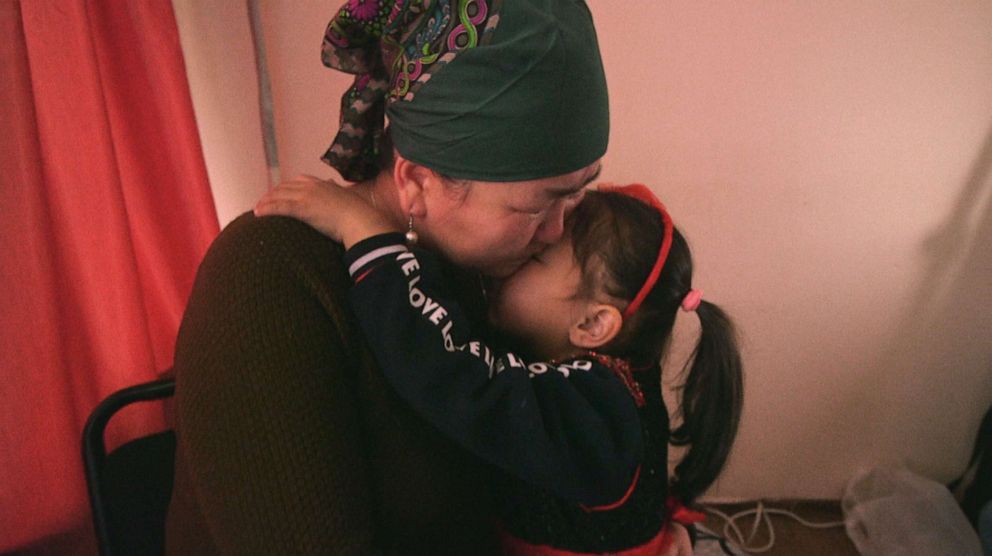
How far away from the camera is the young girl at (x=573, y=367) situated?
72cm

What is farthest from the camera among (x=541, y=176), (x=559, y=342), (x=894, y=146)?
(x=894, y=146)

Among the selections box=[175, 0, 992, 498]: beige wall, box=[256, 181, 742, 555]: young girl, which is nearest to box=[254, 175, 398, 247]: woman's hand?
box=[256, 181, 742, 555]: young girl

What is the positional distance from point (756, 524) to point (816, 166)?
1378 mm

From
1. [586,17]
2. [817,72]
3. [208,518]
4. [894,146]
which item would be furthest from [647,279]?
[894,146]

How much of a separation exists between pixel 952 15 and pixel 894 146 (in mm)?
362

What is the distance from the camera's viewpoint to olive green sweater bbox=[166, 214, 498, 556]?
0.64m

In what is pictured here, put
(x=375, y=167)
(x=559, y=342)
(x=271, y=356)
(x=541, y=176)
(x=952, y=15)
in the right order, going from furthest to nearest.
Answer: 1. (x=952, y=15)
2. (x=559, y=342)
3. (x=375, y=167)
4. (x=541, y=176)
5. (x=271, y=356)

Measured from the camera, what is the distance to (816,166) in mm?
1697

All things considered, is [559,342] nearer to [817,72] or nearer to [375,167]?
[375,167]

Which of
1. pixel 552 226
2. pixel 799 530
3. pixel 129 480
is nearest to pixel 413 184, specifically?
pixel 552 226

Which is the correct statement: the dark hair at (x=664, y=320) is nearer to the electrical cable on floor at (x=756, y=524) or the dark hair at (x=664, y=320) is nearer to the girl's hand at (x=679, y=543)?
the girl's hand at (x=679, y=543)

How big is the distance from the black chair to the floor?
1889mm

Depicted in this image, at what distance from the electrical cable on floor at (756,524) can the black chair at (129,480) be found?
1.90 m

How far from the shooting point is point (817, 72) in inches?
63.3
